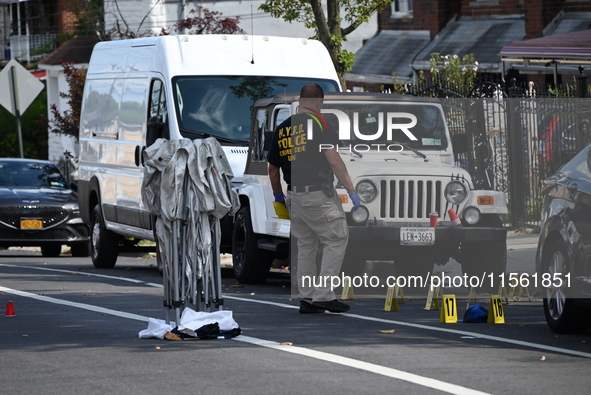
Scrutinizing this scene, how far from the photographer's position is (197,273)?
9.80 m

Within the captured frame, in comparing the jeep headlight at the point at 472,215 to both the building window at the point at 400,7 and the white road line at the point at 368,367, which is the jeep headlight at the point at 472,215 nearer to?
the white road line at the point at 368,367

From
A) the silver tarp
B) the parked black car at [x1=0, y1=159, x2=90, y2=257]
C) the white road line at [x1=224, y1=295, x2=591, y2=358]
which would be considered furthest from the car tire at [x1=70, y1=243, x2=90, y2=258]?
the silver tarp

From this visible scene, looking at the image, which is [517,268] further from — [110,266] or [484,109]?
[110,266]

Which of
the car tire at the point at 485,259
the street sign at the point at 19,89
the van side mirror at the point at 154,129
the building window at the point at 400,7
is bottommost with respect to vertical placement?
the car tire at the point at 485,259

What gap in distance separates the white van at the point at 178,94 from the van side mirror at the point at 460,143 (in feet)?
10.2

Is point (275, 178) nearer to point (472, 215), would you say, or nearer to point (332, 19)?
point (472, 215)

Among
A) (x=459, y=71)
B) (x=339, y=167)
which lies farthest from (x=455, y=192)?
(x=459, y=71)

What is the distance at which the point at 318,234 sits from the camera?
11102mm

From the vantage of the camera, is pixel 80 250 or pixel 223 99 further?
pixel 80 250

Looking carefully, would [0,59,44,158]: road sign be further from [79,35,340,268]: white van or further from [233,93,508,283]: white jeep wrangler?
[233,93,508,283]: white jeep wrangler

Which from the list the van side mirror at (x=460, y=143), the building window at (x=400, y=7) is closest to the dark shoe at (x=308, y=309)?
the van side mirror at (x=460, y=143)

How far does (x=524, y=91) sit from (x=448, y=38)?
38.9 ft

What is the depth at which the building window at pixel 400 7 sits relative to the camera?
33312 millimetres

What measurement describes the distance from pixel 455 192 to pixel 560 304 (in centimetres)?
168
